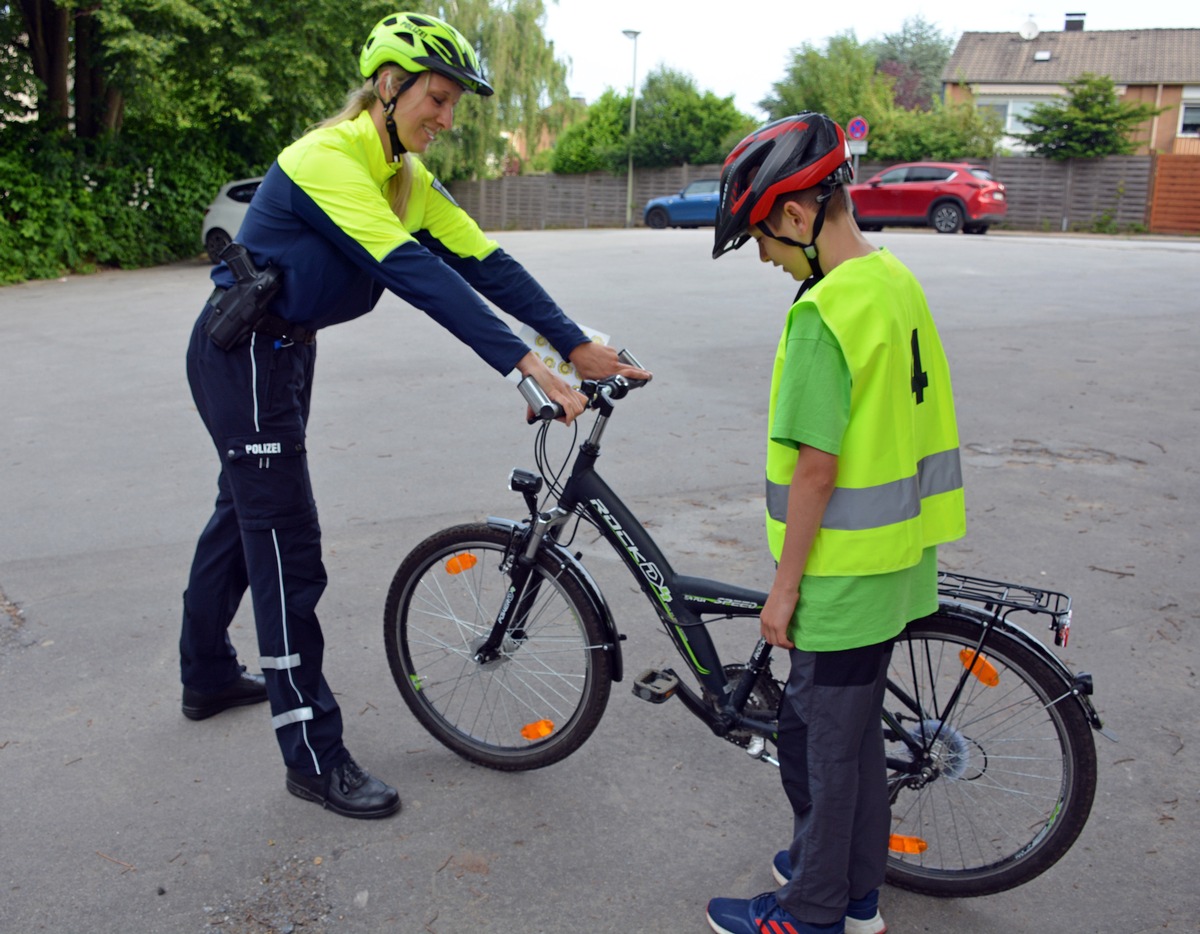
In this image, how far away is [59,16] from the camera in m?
18.2

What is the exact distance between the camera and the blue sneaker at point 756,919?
2.58 metres

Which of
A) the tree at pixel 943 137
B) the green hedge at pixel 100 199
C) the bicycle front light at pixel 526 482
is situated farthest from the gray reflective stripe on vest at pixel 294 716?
the tree at pixel 943 137

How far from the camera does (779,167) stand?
7.44ft

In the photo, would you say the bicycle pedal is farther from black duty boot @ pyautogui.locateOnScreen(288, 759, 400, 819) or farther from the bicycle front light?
black duty boot @ pyautogui.locateOnScreen(288, 759, 400, 819)

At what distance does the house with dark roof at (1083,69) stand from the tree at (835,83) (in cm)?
418

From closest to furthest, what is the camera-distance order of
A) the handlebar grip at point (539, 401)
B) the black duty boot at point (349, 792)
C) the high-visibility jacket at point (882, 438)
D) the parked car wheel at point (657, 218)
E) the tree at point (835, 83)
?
the high-visibility jacket at point (882, 438)
the handlebar grip at point (539, 401)
the black duty boot at point (349, 792)
the parked car wheel at point (657, 218)
the tree at point (835, 83)

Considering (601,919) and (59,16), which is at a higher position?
(59,16)

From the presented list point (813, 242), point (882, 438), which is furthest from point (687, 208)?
point (882, 438)

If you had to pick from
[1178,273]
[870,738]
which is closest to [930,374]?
[870,738]

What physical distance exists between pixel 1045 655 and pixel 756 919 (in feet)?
3.01

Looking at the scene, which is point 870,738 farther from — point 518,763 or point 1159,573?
point 1159,573

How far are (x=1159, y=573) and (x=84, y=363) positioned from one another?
857 centimetres

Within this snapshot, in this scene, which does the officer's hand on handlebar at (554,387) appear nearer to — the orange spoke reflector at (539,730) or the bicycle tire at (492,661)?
the bicycle tire at (492,661)

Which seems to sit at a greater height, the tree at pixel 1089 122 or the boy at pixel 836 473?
the tree at pixel 1089 122
